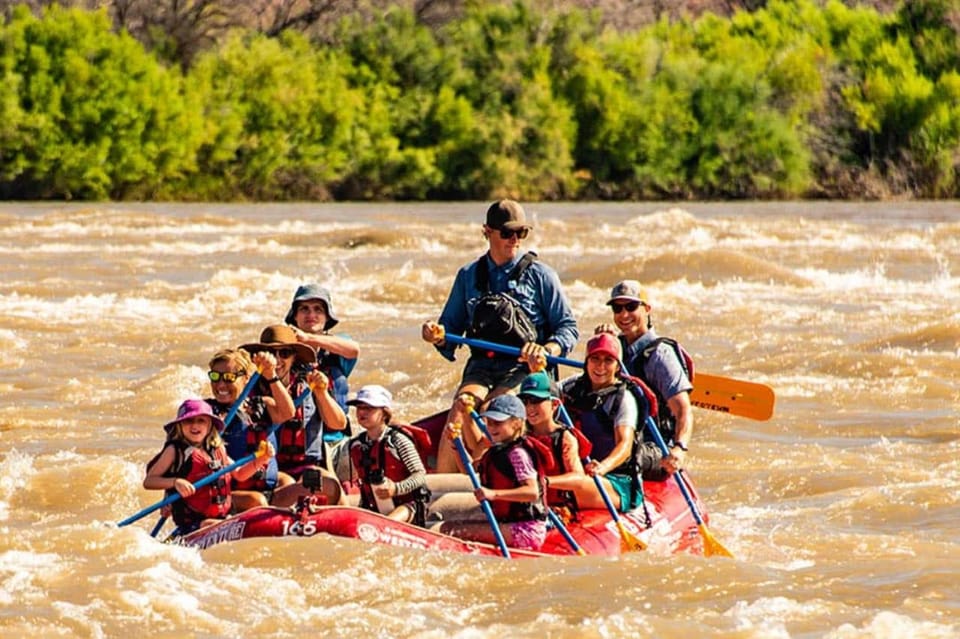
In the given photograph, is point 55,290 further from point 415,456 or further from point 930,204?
point 930,204

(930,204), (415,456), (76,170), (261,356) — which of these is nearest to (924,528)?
(415,456)

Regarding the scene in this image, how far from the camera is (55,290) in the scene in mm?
23922

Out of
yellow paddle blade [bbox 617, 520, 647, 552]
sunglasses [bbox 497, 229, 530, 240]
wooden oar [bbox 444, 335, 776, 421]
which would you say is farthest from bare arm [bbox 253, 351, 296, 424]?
wooden oar [bbox 444, 335, 776, 421]

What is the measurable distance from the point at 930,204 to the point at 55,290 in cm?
3876

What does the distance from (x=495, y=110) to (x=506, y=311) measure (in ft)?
182

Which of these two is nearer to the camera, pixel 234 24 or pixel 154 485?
pixel 154 485

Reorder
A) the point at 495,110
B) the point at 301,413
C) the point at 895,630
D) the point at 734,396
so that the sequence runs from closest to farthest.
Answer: the point at 895,630 → the point at 301,413 → the point at 734,396 → the point at 495,110

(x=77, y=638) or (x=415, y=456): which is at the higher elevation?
(x=415, y=456)

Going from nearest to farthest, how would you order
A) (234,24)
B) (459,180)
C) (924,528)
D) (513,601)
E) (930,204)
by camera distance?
1. (513,601)
2. (924,528)
3. (930,204)
4. (459,180)
5. (234,24)

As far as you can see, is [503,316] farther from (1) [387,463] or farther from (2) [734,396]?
(2) [734,396]

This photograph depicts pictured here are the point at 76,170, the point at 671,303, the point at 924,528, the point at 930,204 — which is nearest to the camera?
the point at 924,528

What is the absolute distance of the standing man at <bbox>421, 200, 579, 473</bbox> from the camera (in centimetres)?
902

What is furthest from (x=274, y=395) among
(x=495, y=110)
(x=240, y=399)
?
(x=495, y=110)

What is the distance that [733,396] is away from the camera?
33.8 feet
